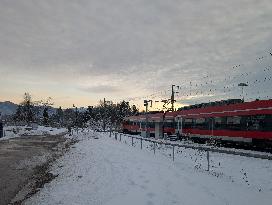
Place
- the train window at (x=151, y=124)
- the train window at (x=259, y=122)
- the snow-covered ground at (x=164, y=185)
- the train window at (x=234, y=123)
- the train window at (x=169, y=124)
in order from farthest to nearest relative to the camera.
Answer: the train window at (x=151, y=124) < the train window at (x=169, y=124) < the train window at (x=234, y=123) < the train window at (x=259, y=122) < the snow-covered ground at (x=164, y=185)

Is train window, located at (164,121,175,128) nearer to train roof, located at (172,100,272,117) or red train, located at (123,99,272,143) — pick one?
red train, located at (123,99,272,143)

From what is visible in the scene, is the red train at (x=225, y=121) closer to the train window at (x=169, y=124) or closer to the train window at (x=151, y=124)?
the train window at (x=169, y=124)

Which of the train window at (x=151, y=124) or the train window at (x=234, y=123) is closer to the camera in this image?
the train window at (x=234, y=123)

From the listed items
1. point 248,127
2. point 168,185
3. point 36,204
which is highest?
point 248,127

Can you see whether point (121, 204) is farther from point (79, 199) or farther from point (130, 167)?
point (130, 167)

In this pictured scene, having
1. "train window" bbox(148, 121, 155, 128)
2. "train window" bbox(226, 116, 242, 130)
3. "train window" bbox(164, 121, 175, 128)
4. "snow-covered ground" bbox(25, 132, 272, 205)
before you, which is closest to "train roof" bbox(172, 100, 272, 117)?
"train window" bbox(226, 116, 242, 130)

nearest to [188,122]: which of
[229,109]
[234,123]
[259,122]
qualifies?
[229,109]

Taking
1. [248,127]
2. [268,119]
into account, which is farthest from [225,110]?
[268,119]

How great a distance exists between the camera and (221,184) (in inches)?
Answer: 469

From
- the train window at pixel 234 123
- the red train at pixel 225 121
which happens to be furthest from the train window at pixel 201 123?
the train window at pixel 234 123

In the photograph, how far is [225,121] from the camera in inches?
1243

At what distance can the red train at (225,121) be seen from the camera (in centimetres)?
2576

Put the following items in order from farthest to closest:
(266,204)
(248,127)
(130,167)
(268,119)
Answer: (248,127) → (268,119) → (130,167) → (266,204)

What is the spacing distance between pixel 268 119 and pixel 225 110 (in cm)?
692
